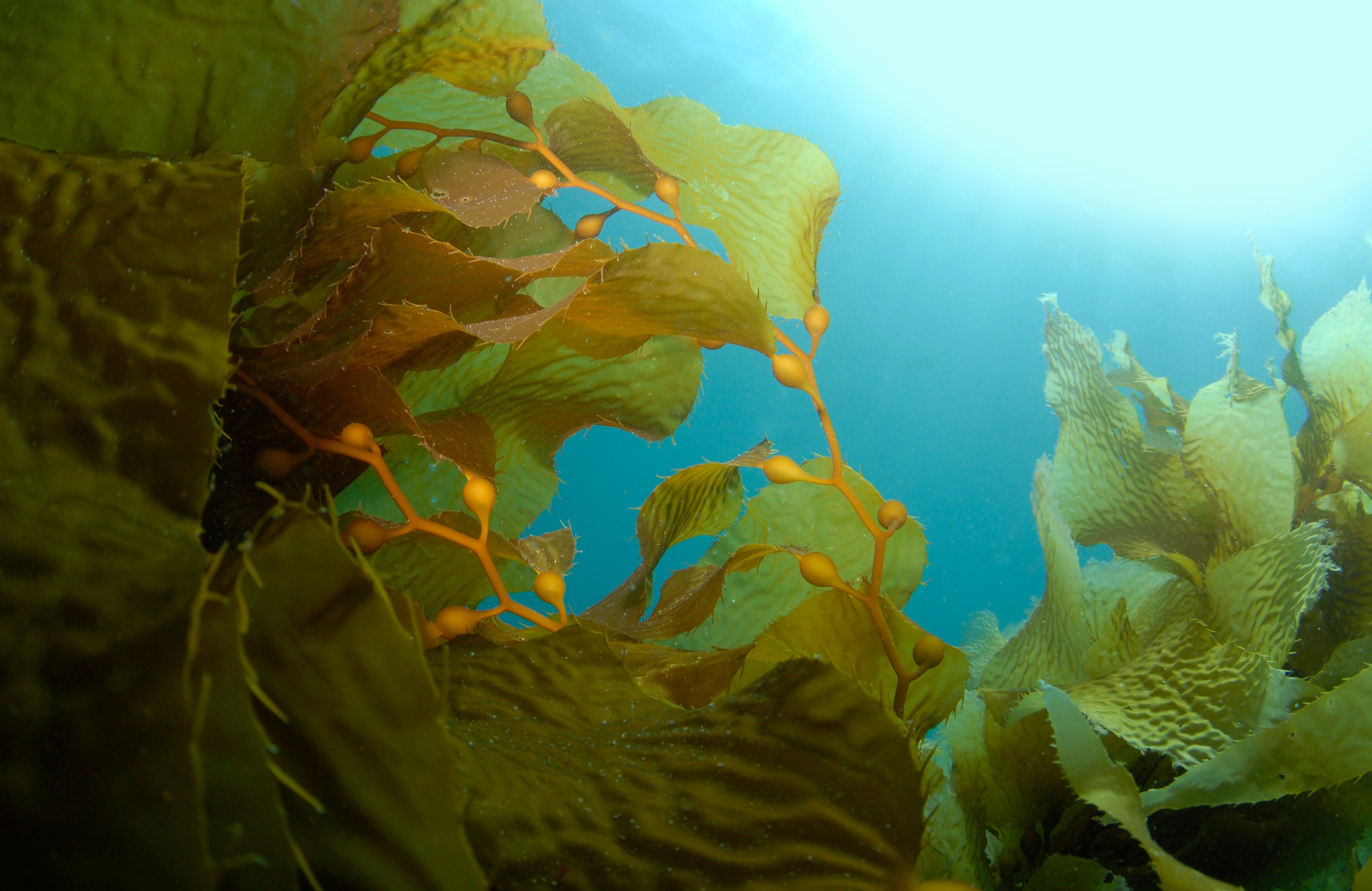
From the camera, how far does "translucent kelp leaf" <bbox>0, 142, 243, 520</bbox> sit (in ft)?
0.56

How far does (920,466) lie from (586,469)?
19.4 ft

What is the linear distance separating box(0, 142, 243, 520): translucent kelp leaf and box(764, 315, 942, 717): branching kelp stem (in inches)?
9.0

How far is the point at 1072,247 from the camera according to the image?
31.2 feet

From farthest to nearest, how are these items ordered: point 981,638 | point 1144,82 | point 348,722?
1. point 1144,82
2. point 981,638
3. point 348,722

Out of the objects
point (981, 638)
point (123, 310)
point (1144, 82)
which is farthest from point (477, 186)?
point (1144, 82)

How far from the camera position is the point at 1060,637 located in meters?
0.43

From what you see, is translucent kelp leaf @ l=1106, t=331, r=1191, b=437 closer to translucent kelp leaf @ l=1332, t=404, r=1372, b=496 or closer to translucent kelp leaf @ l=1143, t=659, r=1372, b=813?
translucent kelp leaf @ l=1332, t=404, r=1372, b=496

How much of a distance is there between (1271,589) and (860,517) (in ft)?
0.83

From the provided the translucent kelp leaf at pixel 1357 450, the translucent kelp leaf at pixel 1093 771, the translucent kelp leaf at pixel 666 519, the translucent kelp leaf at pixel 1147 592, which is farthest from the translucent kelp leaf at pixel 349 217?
the translucent kelp leaf at pixel 1357 450

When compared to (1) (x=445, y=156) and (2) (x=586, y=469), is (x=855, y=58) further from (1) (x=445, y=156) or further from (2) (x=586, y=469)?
(1) (x=445, y=156)

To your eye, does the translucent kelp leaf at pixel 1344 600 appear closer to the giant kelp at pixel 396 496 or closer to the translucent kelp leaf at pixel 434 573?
the giant kelp at pixel 396 496

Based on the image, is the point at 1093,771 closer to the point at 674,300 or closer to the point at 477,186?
the point at 674,300

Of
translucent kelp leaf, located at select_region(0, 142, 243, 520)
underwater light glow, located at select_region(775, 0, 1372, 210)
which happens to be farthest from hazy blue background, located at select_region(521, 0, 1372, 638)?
translucent kelp leaf, located at select_region(0, 142, 243, 520)

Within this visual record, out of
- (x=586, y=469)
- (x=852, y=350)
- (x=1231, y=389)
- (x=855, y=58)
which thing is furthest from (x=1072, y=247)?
(x=1231, y=389)
